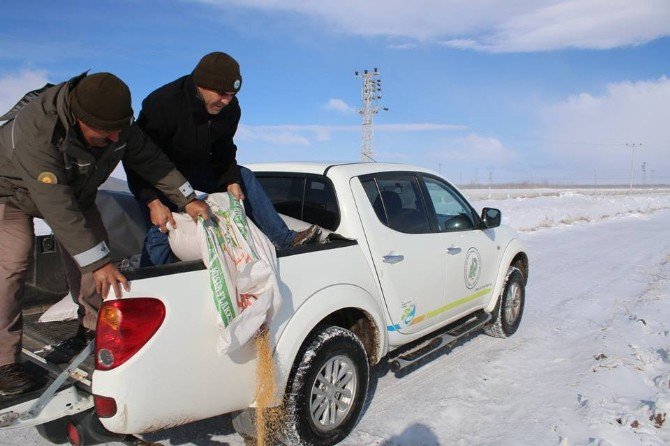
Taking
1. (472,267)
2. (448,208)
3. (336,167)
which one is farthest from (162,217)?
(472,267)

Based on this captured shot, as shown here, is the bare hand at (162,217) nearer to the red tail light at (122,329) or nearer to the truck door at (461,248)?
the red tail light at (122,329)

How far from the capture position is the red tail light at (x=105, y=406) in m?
2.34

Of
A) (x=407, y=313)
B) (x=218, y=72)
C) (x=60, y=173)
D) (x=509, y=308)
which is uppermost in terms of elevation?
(x=218, y=72)

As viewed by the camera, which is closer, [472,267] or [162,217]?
[162,217]

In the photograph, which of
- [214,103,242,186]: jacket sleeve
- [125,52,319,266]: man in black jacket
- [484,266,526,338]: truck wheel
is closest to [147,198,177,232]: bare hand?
[125,52,319,266]: man in black jacket

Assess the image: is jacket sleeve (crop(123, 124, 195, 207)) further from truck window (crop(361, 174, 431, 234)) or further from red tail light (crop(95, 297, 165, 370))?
truck window (crop(361, 174, 431, 234))

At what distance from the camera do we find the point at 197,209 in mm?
3014

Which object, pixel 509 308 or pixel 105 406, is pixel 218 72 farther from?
pixel 509 308

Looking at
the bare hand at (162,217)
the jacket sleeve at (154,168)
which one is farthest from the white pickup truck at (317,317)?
the jacket sleeve at (154,168)

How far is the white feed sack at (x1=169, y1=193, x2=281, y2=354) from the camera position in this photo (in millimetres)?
2566

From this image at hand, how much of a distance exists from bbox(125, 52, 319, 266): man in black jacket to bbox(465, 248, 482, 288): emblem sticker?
1799 millimetres

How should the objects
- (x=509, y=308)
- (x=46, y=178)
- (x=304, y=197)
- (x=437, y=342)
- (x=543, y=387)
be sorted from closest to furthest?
(x=46, y=178) < (x=304, y=197) < (x=543, y=387) < (x=437, y=342) < (x=509, y=308)

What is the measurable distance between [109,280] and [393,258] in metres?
2.00

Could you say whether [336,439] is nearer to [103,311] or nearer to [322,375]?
[322,375]
